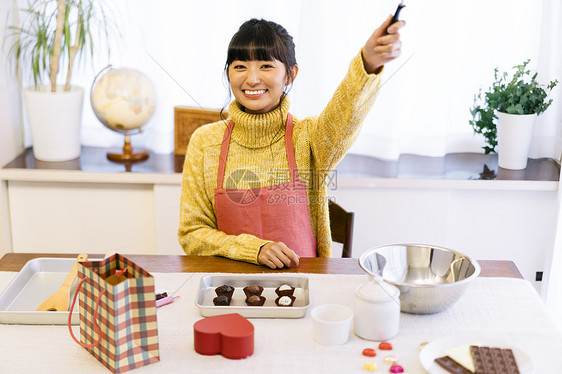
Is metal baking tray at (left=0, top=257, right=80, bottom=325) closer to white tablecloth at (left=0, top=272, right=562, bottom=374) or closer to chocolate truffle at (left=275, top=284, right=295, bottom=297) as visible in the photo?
white tablecloth at (left=0, top=272, right=562, bottom=374)

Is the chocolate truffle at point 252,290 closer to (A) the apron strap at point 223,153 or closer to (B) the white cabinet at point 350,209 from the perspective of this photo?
(A) the apron strap at point 223,153

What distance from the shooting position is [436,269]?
1.52 meters

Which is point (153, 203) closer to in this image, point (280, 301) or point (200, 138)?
point (200, 138)

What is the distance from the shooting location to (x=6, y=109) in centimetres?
252

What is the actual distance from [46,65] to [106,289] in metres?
1.63

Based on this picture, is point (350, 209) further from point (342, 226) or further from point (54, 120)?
point (54, 120)

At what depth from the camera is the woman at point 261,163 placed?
1.77 metres

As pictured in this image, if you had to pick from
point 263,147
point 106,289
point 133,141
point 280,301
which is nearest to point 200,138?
point 263,147

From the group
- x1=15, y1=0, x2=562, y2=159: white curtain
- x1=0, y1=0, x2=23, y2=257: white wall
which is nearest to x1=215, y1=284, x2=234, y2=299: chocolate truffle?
x1=15, y1=0, x2=562, y2=159: white curtain

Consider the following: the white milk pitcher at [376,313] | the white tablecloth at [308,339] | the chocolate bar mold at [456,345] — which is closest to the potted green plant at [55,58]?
the white tablecloth at [308,339]

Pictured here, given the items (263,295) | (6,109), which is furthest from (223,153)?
(6,109)

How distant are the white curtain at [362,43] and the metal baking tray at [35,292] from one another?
1093 millimetres

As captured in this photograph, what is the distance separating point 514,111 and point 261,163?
1.05 m

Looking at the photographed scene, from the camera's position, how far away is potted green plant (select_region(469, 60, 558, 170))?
243cm
